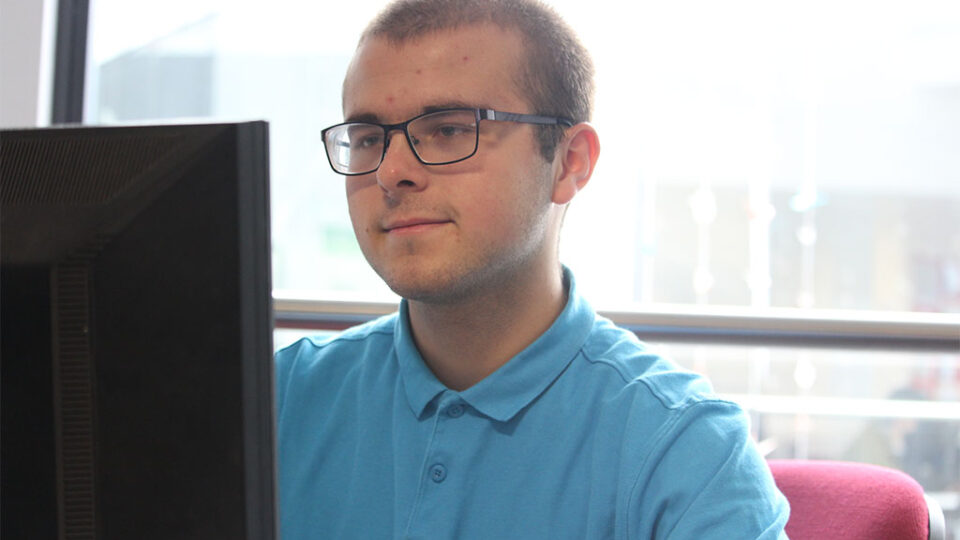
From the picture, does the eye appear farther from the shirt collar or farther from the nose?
the shirt collar

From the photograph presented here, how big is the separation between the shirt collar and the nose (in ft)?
0.75

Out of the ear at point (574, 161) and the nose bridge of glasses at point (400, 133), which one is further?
Result: the ear at point (574, 161)

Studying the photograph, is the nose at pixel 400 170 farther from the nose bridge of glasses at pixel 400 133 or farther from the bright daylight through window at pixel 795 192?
the bright daylight through window at pixel 795 192

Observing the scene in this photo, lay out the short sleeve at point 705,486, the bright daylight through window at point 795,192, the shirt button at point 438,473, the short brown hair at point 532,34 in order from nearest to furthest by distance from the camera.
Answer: the short sleeve at point 705,486 → the shirt button at point 438,473 → the short brown hair at point 532,34 → the bright daylight through window at point 795,192

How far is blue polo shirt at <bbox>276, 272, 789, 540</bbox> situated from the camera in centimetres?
93

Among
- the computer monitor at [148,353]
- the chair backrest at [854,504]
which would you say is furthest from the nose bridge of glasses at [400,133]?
the chair backrest at [854,504]

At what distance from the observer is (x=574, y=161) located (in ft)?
3.95

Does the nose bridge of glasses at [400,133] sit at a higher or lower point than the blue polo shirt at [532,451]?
higher

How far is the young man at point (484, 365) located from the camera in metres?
0.96

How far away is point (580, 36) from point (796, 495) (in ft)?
2.26

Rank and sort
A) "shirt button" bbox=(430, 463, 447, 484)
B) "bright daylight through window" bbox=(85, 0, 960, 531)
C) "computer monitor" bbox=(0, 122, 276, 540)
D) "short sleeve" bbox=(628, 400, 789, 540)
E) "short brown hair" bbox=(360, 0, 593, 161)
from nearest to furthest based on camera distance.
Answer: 1. "computer monitor" bbox=(0, 122, 276, 540)
2. "short sleeve" bbox=(628, 400, 789, 540)
3. "shirt button" bbox=(430, 463, 447, 484)
4. "short brown hair" bbox=(360, 0, 593, 161)
5. "bright daylight through window" bbox=(85, 0, 960, 531)

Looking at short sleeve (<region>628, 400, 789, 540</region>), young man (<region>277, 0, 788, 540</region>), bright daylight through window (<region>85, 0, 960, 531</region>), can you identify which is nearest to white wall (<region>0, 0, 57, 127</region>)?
bright daylight through window (<region>85, 0, 960, 531</region>)

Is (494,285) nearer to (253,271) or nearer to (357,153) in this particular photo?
(357,153)

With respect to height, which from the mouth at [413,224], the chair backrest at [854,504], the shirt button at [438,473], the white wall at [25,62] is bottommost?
the chair backrest at [854,504]
